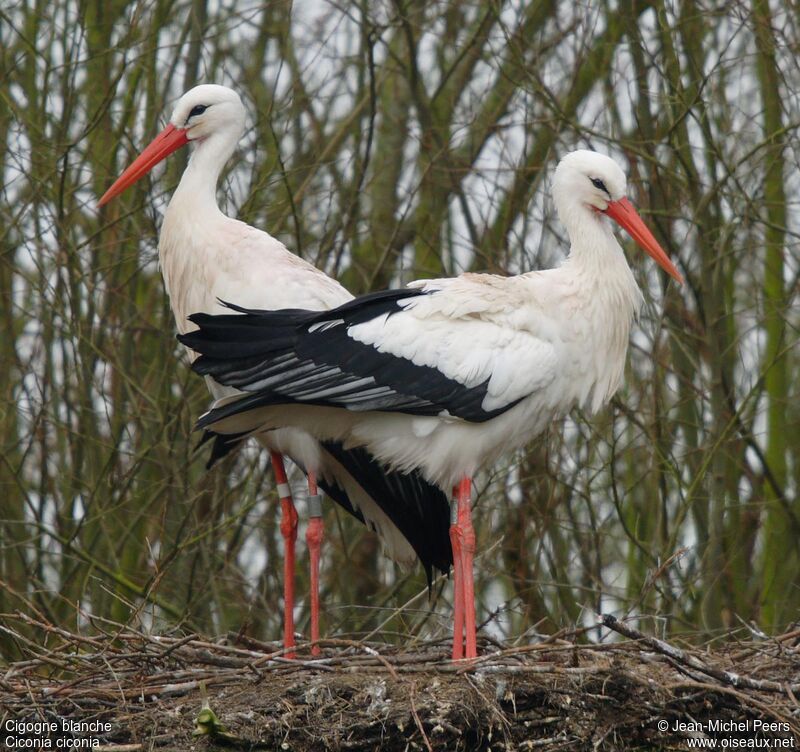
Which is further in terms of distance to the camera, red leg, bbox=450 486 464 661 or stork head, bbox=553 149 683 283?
stork head, bbox=553 149 683 283

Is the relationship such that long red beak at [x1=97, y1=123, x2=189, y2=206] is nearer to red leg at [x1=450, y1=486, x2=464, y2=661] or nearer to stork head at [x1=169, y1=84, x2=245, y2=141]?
stork head at [x1=169, y1=84, x2=245, y2=141]

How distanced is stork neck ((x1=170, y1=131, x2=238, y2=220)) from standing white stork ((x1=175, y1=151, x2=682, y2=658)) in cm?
131

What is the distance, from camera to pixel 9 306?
998cm

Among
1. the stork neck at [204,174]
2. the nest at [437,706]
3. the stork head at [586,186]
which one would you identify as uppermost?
the stork neck at [204,174]

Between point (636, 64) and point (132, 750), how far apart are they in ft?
18.0

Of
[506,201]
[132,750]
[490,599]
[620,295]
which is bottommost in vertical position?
[132,750]

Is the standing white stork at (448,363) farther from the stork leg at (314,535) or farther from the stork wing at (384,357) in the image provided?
the stork leg at (314,535)

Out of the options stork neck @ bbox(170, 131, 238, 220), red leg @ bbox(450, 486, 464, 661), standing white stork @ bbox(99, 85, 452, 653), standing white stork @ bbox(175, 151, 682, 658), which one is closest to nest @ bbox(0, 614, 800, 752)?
red leg @ bbox(450, 486, 464, 661)

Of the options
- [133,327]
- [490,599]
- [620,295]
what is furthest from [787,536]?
[133,327]

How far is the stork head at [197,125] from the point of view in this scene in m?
8.30

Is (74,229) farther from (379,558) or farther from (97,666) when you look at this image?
(97,666)

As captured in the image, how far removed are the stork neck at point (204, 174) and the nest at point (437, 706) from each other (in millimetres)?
2418

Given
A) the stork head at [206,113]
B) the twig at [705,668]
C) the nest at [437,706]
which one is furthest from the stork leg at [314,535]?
the twig at [705,668]

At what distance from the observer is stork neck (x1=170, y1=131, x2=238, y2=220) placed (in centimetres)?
809
